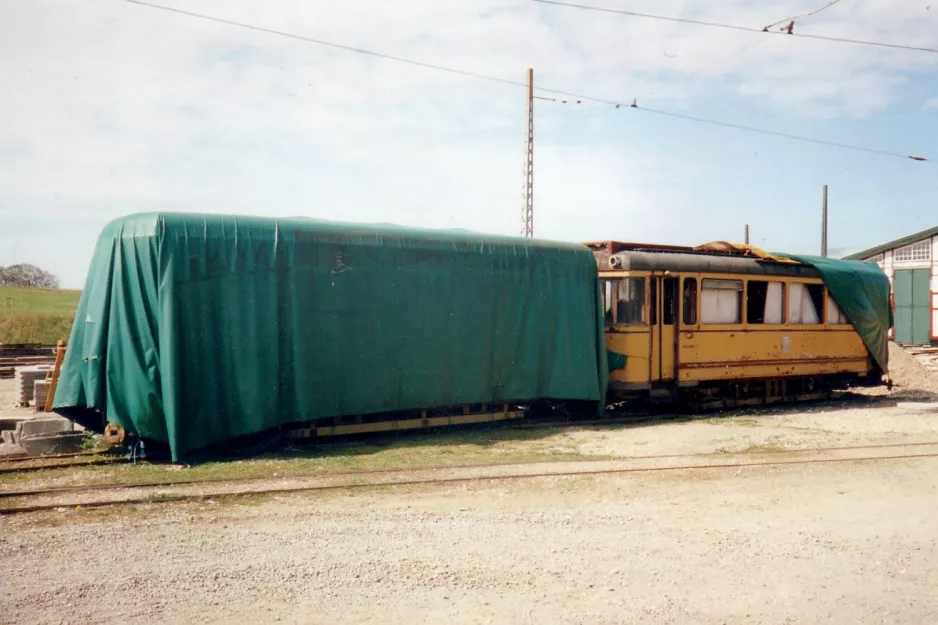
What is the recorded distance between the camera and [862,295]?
1675 centimetres

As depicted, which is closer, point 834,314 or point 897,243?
point 834,314

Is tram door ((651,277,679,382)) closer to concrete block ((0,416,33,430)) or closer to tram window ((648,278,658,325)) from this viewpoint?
tram window ((648,278,658,325))

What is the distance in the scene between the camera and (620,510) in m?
7.42

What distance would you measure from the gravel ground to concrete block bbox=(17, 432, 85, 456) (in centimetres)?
316

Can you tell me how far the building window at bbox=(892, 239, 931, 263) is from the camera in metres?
26.7

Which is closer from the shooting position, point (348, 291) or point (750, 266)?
point (348, 291)

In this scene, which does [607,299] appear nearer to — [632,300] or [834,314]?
[632,300]

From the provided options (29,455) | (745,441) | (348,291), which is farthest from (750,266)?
(29,455)

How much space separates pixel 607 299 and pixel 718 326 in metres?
2.22

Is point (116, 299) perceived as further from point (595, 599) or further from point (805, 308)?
point (805, 308)

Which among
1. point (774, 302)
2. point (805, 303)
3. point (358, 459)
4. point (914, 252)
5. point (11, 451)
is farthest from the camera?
point (914, 252)

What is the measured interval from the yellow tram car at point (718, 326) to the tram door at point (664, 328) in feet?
0.06

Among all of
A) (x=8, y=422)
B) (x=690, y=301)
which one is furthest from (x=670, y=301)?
(x=8, y=422)

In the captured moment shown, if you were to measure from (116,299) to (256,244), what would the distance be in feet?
5.74
